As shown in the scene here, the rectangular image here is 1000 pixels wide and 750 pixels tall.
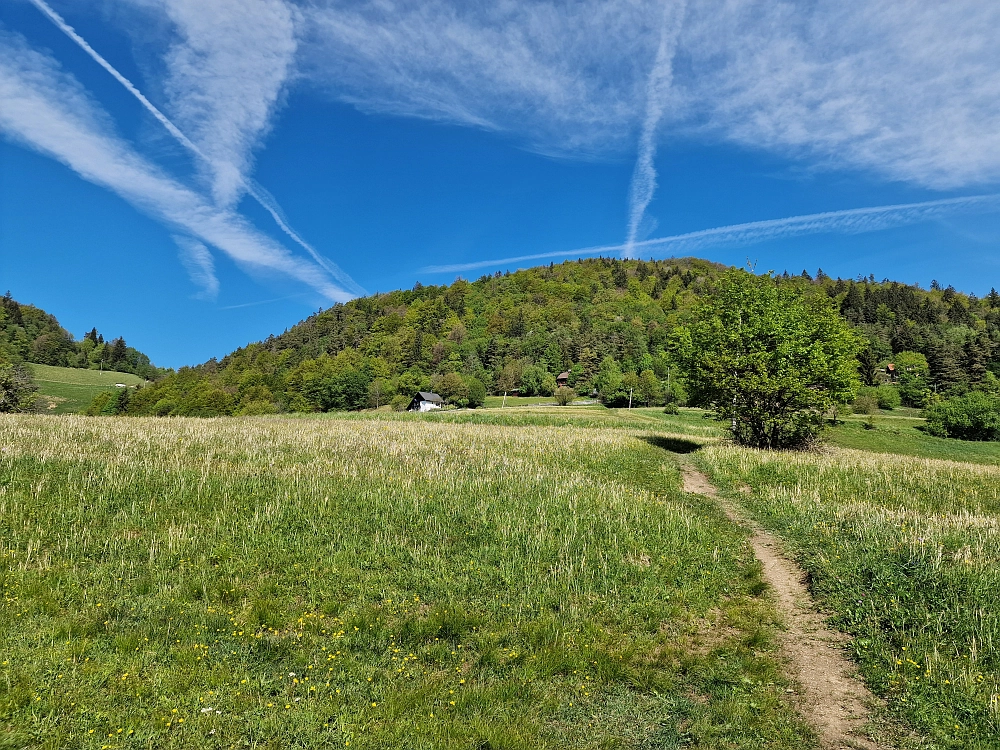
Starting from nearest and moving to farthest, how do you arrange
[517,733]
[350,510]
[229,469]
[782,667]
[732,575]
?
[517,733] → [782,667] → [732,575] → [350,510] → [229,469]

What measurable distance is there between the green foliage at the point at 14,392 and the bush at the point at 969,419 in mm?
129848

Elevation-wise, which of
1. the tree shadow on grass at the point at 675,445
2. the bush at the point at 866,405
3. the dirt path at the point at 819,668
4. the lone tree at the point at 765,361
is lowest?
the dirt path at the point at 819,668

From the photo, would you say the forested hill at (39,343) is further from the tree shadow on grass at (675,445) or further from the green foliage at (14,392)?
the tree shadow on grass at (675,445)

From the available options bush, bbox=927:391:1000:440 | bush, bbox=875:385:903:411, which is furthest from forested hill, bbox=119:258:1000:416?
bush, bbox=927:391:1000:440

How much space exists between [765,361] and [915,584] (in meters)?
20.8

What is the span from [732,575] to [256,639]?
28.7 feet

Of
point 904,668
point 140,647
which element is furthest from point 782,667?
point 140,647

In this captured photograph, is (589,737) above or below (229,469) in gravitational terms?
below

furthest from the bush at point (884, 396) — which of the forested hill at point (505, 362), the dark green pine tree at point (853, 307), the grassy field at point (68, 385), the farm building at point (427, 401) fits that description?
the grassy field at point (68, 385)

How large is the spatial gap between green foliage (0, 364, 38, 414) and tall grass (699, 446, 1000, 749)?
9371 cm

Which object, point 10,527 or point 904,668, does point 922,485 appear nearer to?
point 904,668

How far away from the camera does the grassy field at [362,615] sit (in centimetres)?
541

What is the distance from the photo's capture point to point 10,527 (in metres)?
9.27

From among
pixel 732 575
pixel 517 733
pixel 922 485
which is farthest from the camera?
pixel 922 485
